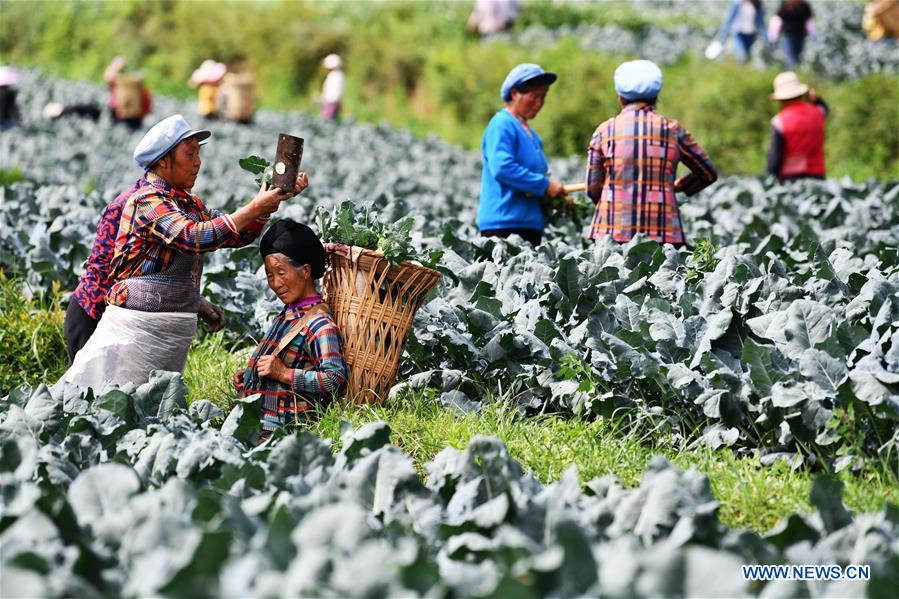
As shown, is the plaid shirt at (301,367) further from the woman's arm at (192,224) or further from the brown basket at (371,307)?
the woman's arm at (192,224)

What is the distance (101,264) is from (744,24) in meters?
21.9

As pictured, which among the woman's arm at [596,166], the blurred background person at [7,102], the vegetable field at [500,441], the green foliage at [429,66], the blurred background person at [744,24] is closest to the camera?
the vegetable field at [500,441]

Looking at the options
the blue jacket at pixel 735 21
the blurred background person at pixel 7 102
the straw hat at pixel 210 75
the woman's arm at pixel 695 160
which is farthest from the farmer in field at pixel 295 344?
the blue jacket at pixel 735 21

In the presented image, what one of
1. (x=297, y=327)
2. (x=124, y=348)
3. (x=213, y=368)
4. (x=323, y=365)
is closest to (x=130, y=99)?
(x=213, y=368)

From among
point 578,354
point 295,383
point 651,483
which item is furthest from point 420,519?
point 578,354

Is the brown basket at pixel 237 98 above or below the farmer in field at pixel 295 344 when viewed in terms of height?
above

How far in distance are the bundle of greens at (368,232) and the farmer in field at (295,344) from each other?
167 mm

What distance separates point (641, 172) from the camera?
288 inches

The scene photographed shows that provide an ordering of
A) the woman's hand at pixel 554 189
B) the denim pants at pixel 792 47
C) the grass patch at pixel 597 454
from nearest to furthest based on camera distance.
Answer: the grass patch at pixel 597 454
the woman's hand at pixel 554 189
the denim pants at pixel 792 47

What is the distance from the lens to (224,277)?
770 centimetres

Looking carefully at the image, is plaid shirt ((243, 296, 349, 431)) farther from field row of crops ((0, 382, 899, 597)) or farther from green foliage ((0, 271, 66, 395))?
green foliage ((0, 271, 66, 395))

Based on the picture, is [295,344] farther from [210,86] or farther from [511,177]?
[210,86]

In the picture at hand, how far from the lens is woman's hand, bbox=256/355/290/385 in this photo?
5371 mm

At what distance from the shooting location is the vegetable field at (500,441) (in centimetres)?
303
